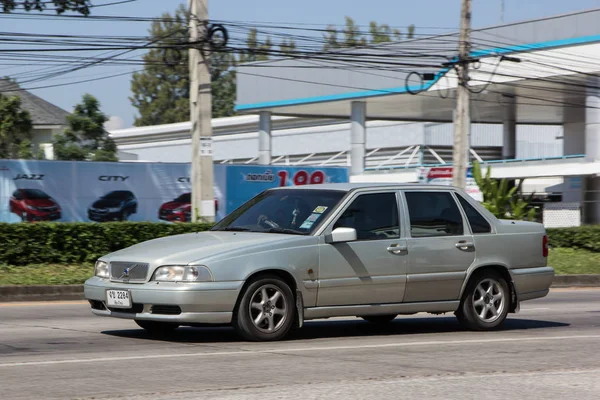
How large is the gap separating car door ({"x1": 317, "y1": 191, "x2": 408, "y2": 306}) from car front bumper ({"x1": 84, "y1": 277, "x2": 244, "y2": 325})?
1.03 meters

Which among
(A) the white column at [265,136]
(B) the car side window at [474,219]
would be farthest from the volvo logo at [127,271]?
(A) the white column at [265,136]

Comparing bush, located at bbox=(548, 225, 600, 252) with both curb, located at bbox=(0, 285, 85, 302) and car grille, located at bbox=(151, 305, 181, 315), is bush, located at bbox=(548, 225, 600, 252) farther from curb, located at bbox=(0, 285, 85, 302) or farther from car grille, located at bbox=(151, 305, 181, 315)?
car grille, located at bbox=(151, 305, 181, 315)

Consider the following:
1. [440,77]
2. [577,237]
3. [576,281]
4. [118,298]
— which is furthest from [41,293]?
[440,77]

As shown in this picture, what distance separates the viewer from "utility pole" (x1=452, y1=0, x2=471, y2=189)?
2439 cm

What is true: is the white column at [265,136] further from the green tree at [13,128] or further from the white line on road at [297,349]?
the white line on road at [297,349]

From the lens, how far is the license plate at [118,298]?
913 centimetres

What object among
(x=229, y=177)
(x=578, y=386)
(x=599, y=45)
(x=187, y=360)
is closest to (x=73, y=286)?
(x=187, y=360)

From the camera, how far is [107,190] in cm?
3034

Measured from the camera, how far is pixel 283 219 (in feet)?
33.0

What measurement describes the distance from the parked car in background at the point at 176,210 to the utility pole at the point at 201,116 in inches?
395

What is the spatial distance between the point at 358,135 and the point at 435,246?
35816 millimetres

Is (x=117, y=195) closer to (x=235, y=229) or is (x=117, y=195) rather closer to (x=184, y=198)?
(x=184, y=198)

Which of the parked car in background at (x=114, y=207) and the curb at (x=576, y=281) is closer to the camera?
the curb at (x=576, y=281)

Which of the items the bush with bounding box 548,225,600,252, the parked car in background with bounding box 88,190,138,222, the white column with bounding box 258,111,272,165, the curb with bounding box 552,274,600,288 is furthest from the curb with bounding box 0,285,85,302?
the white column with bounding box 258,111,272,165
